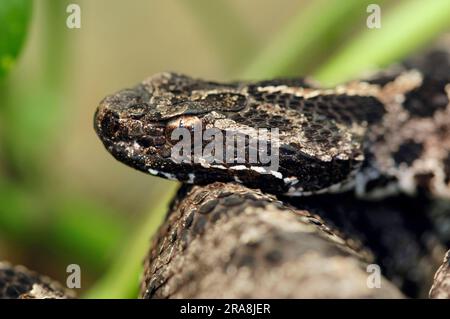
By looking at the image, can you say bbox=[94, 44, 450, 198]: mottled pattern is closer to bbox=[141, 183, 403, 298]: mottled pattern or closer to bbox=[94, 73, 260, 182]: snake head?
bbox=[94, 73, 260, 182]: snake head

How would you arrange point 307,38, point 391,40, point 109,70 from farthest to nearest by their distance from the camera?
point 109,70 < point 307,38 < point 391,40

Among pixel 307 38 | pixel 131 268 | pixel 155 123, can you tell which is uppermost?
pixel 307 38

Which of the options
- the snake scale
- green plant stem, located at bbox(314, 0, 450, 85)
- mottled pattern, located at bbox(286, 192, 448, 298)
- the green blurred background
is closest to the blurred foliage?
the green blurred background

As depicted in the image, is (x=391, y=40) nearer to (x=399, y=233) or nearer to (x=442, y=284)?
(x=399, y=233)

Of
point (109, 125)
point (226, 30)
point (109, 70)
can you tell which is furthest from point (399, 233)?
point (109, 70)

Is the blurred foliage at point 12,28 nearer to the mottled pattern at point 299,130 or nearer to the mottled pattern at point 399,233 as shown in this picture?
the mottled pattern at point 299,130

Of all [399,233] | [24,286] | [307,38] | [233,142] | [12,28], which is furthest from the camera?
[307,38]

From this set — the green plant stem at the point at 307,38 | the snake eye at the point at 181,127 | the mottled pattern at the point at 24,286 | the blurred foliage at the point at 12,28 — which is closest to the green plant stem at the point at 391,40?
the green plant stem at the point at 307,38
